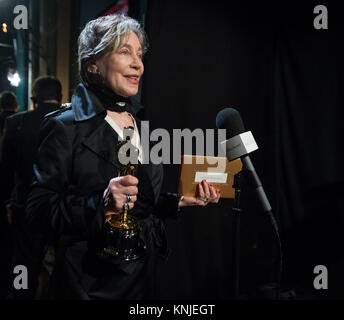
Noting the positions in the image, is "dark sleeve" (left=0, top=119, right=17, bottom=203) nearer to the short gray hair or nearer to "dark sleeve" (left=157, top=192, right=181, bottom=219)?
the short gray hair

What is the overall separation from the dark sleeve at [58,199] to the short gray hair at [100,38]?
0.91 feet

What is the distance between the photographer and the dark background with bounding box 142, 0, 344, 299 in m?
2.11

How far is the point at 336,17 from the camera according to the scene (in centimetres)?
226

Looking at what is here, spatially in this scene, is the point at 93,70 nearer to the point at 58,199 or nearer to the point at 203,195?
the point at 58,199

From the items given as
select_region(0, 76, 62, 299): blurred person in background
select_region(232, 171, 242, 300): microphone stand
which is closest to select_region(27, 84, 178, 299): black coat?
select_region(232, 171, 242, 300): microphone stand

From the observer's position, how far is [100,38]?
1220 millimetres

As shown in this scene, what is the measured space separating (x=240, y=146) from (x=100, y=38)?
27.7 inches

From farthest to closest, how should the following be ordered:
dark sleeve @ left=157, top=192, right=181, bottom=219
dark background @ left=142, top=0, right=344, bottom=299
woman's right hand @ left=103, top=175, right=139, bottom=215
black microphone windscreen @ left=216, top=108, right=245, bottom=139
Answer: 1. dark background @ left=142, top=0, right=344, bottom=299
2. dark sleeve @ left=157, top=192, right=181, bottom=219
3. black microphone windscreen @ left=216, top=108, right=245, bottom=139
4. woman's right hand @ left=103, top=175, right=139, bottom=215

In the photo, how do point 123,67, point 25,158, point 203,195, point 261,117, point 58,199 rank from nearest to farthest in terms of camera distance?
point 58,199
point 123,67
point 203,195
point 25,158
point 261,117

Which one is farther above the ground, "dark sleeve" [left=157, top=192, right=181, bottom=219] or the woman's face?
the woman's face

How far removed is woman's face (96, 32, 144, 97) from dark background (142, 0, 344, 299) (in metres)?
0.73

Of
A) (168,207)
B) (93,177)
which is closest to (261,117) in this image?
(168,207)

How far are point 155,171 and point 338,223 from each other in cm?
167

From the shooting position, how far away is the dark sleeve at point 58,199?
3.39 feet
